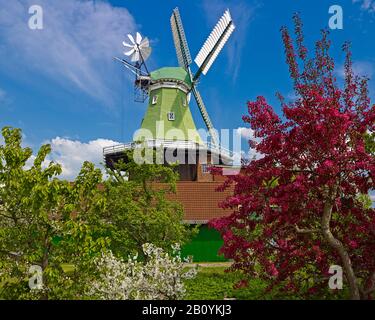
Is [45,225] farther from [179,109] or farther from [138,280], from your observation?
[179,109]

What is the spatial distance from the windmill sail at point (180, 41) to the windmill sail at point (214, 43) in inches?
87.2

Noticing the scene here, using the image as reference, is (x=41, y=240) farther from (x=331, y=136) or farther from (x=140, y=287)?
(x=331, y=136)

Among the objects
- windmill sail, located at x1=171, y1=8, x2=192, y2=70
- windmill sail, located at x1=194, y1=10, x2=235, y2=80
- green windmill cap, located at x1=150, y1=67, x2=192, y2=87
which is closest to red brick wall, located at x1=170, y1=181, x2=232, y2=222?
green windmill cap, located at x1=150, y1=67, x2=192, y2=87

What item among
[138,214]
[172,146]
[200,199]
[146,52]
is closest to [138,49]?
[146,52]

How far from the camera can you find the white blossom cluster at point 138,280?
25.5 feet

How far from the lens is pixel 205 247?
70.5 feet

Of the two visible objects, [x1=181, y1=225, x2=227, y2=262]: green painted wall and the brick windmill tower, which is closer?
Result: [x1=181, y1=225, x2=227, y2=262]: green painted wall

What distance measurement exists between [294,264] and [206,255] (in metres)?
13.2

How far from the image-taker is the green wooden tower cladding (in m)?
32.8

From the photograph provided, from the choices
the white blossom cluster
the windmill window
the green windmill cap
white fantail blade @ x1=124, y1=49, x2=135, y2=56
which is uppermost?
white fantail blade @ x1=124, y1=49, x2=135, y2=56

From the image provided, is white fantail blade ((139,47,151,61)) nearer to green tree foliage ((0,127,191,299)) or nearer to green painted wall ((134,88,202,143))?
green painted wall ((134,88,202,143))

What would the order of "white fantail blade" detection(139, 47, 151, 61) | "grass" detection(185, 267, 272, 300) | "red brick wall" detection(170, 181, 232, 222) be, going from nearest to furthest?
"grass" detection(185, 267, 272, 300), "red brick wall" detection(170, 181, 232, 222), "white fantail blade" detection(139, 47, 151, 61)

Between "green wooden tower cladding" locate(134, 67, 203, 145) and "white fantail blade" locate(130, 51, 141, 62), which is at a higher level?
"white fantail blade" locate(130, 51, 141, 62)
